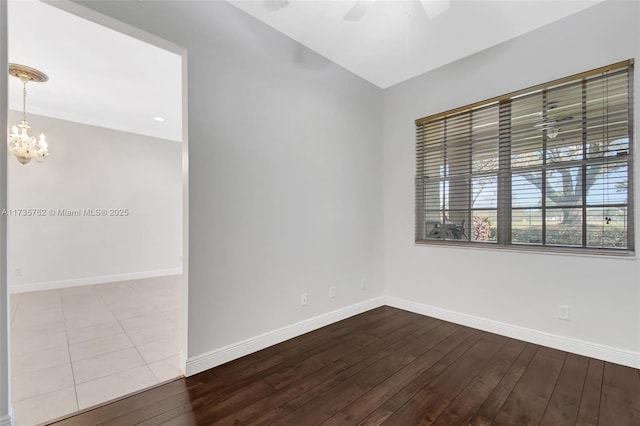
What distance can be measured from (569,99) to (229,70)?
10.1ft

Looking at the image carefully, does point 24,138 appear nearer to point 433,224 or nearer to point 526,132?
point 433,224

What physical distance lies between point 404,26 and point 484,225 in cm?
221

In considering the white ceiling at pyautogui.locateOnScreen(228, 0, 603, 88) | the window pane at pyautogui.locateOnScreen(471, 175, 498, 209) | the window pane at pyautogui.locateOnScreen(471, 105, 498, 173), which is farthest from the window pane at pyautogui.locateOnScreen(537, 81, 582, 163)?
the white ceiling at pyautogui.locateOnScreen(228, 0, 603, 88)

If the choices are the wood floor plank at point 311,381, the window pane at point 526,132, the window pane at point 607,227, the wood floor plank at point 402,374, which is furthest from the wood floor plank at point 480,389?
the window pane at point 526,132

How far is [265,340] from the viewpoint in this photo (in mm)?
2602

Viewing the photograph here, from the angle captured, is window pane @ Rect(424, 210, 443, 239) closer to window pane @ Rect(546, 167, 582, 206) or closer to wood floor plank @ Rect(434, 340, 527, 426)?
window pane @ Rect(546, 167, 582, 206)

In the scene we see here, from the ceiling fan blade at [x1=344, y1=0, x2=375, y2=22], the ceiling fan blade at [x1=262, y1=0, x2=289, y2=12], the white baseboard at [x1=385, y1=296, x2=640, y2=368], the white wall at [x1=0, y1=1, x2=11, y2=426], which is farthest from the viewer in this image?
the white baseboard at [x1=385, y1=296, x2=640, y2=368]

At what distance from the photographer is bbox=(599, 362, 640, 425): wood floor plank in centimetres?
170

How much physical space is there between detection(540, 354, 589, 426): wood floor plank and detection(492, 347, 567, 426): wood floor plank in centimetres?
3

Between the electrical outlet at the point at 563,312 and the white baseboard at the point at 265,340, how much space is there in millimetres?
1917

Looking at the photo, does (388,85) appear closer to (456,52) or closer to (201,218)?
(456,52)

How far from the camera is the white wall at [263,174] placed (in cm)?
220

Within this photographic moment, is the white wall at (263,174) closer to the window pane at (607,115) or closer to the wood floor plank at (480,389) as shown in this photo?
the wood floor plank at (480,389)

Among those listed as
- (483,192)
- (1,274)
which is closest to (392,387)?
(483,192)
